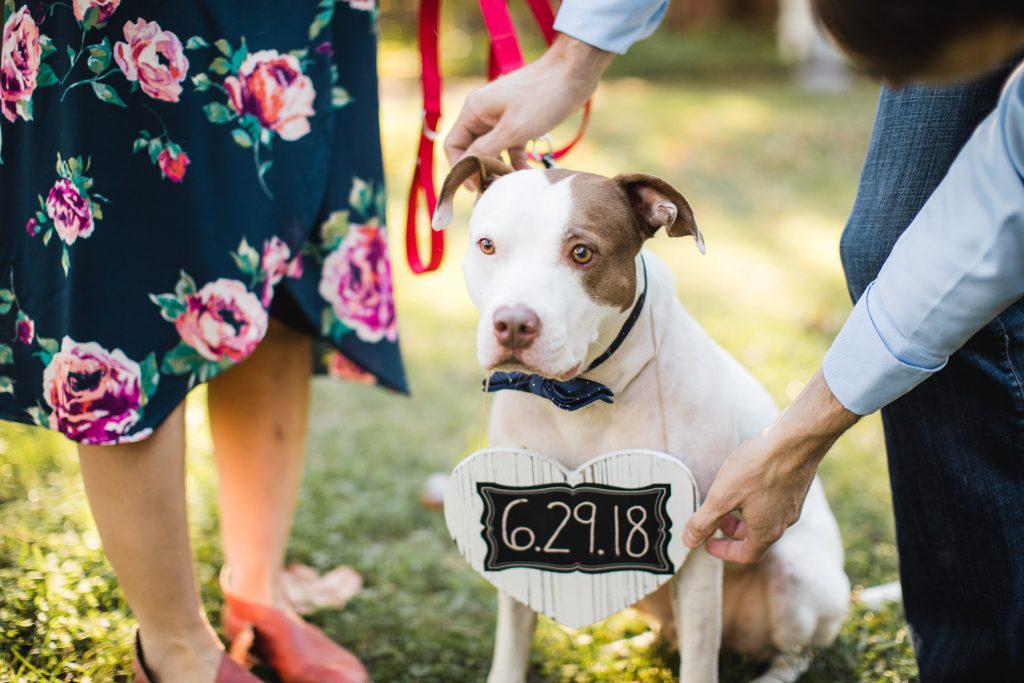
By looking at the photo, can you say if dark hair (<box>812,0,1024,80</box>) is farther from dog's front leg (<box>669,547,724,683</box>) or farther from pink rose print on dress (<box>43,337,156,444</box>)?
pink rose print on dress (<box>43,337,156,444</box>)

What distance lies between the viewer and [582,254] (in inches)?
79.7

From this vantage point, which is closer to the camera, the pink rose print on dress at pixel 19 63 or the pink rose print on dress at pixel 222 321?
the pink rose print on dress at pixel 19 63

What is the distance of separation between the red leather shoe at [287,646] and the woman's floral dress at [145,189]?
2.70 ft

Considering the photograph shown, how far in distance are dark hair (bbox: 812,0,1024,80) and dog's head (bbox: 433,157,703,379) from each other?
63 centimetres

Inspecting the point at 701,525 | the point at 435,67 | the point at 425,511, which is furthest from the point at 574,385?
the point at 425,511

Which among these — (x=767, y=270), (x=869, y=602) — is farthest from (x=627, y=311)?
→ (x=767, y=270)

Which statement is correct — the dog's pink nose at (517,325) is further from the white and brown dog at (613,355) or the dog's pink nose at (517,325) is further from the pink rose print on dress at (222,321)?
the pink rose print on dress at (222,321)

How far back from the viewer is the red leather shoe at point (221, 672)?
2340 millimetres

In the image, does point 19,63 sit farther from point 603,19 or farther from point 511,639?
point 511,639

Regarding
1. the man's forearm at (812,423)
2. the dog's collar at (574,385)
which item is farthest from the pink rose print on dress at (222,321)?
the man's forearm at (812,423)

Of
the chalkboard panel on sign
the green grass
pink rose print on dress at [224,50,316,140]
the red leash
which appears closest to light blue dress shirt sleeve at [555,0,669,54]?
the red leash

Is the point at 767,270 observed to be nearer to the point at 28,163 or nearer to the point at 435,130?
the point at 435,130

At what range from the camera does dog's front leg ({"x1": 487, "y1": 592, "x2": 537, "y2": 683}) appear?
2.36 m

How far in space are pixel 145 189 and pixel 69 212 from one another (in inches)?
6.2
